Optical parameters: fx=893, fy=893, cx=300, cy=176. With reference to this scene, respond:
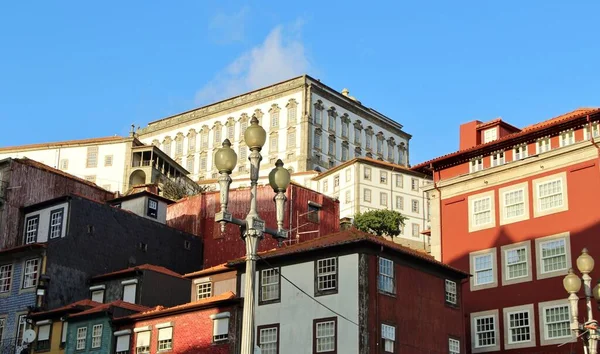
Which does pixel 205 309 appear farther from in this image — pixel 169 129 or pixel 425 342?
pixel 169 129

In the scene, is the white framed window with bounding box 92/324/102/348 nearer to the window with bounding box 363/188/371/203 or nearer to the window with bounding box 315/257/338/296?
the window with bounding box 315/257/338/296

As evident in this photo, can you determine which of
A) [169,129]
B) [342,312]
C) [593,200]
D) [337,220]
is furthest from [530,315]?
[169,129]

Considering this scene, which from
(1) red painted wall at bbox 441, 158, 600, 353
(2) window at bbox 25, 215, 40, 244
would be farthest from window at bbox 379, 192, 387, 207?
(1) red painted wall at bbox 441, 158, 600, 353

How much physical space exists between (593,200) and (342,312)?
14.1 meters

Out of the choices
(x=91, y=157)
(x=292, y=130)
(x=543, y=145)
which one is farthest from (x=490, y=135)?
(x=292, y=130)

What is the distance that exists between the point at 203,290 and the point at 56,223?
44.0 feet

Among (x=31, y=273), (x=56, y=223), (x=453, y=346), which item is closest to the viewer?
(x=453, y=346)

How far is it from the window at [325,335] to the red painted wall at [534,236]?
32.8 ft

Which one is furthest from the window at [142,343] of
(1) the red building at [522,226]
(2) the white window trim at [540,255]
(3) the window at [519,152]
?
(3) the window at [519,152]

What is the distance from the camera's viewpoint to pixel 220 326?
4600 cm

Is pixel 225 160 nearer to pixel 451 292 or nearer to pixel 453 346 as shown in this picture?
pixel 453 346

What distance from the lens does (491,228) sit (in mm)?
48750

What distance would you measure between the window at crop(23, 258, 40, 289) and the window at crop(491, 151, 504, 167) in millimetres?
29337

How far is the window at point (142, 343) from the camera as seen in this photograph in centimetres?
4922
